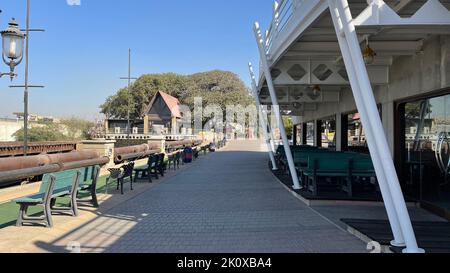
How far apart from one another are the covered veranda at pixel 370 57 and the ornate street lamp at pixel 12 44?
218 inches

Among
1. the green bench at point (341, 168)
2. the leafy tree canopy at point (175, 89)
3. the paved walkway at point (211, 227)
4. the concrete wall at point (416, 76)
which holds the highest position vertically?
the leafy tree canopy at point (175, 89)

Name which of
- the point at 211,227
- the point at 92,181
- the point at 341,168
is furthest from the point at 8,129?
the point at 211,227

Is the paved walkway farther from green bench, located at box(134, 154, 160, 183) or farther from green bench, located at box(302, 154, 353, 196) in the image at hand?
green bench, located at box(134, 154, 160, 183)

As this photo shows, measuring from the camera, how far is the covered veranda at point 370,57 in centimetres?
515

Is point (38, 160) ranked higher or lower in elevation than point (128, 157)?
higher

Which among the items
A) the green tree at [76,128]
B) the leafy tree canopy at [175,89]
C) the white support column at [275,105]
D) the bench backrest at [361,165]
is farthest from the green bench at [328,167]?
the leafy tree canopy at [175,89]

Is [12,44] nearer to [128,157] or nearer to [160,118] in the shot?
[128,157]

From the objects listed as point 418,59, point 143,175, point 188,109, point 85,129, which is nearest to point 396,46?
point 418,59

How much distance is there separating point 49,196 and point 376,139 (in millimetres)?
5049

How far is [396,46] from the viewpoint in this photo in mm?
8414

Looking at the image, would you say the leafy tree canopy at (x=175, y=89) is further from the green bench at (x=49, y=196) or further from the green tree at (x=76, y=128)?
the green bench at (x=49, y=196)

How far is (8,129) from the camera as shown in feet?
145

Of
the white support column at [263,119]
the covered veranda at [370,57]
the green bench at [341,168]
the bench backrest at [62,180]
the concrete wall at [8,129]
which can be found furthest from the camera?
the concrete wall at [8,129]

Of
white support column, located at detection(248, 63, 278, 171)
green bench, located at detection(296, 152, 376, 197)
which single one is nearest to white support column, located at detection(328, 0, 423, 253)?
green bench, located at detection(296, 152, 376, 197)
